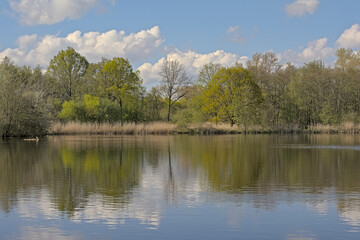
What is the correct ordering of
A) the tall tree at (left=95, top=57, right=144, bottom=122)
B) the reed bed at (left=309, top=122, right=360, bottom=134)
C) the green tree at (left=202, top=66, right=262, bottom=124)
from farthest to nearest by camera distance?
the tall tree at (left=95, top=57, right=144, bottom=122) < the green tree at (left=202, top=66, right=262, bottom=124) < the reed bed at (left=309, top=122, right=360, bottom=134)

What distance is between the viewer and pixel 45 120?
44.1 m

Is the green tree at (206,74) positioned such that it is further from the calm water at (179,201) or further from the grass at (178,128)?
the calm water at (179,201)

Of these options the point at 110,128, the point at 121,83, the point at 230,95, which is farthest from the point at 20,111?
the point at 230,95

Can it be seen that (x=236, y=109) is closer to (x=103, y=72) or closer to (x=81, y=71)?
(x=103, y=72)

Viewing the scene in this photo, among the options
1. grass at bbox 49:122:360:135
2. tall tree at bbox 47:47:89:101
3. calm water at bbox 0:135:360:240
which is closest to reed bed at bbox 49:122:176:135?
grass at bbox 49:122:360:135

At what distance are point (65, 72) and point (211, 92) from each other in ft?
81.4

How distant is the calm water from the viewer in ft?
28.7

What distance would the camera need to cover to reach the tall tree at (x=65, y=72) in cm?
7438

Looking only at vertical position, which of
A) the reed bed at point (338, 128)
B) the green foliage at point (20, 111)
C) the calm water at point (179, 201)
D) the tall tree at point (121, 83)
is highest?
the tall tree at point (121, 83)

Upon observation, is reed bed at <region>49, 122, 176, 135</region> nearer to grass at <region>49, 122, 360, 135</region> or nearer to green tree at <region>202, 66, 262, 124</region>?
grass at <region>49, 122, 360, 135</region>

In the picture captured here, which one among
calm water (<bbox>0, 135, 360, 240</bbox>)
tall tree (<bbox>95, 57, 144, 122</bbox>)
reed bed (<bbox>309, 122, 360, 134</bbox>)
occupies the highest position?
tall tree (<bbox>95, 57, 144, 122</bbox>)

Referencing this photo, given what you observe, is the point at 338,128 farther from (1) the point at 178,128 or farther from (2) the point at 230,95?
(1) the point at 178,128

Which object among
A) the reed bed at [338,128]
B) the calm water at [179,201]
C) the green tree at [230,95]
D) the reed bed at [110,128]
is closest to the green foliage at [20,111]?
the reed bed at [110,128]

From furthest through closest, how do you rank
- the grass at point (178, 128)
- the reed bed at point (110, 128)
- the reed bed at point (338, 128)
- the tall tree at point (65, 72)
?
the tall tree at point (65, 72), the reed bed at point (338, 128), the grass at point (178, 128), the reed bed at point (110, 128)
